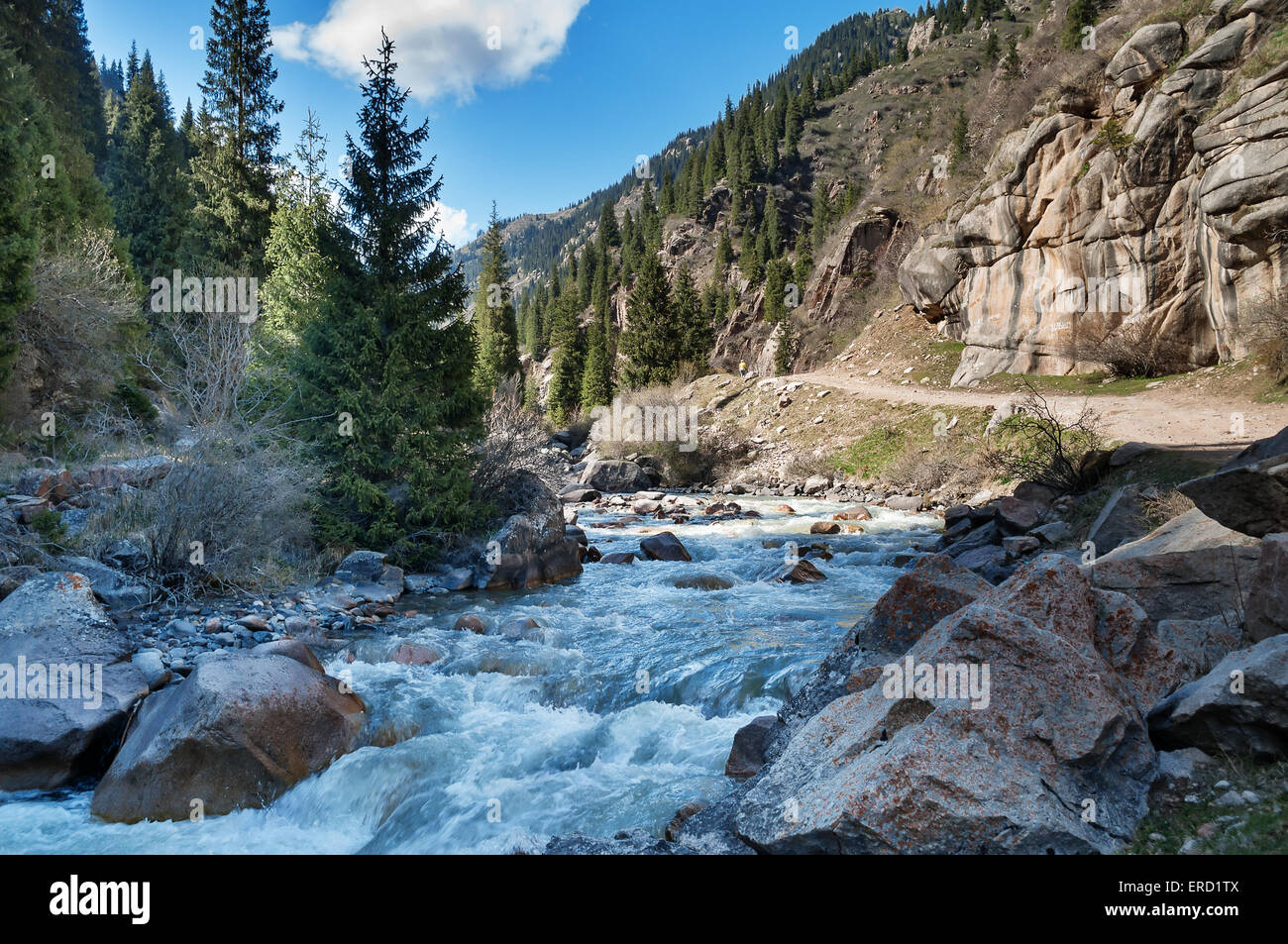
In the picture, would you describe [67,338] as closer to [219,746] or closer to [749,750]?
[219,746]

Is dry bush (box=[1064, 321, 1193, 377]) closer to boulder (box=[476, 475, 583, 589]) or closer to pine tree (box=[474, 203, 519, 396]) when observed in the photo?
boulder (box=[476, 475, 583, 589])

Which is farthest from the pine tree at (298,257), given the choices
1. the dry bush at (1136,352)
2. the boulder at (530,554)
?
the dry bush at (1136,352)

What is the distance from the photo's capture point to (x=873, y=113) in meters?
96.7

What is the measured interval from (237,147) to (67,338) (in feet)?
55.6

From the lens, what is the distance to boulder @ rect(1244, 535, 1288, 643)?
14.8ft

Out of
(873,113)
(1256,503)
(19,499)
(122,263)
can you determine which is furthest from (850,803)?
(873,113)

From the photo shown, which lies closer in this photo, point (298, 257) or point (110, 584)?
point (110, 584)

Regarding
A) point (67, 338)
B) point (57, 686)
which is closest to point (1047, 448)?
point (57, 686)

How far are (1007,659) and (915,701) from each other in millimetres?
602

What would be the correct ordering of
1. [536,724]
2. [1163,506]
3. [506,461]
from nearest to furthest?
[536,724]
[1163,506]
[506,461]

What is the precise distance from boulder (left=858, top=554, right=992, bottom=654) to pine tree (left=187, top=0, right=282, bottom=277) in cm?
3150

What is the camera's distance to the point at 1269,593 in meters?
4.62

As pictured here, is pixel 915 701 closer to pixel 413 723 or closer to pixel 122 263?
pixel 413 723

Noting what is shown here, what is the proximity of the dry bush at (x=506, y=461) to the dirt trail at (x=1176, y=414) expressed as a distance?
46.3 ft
